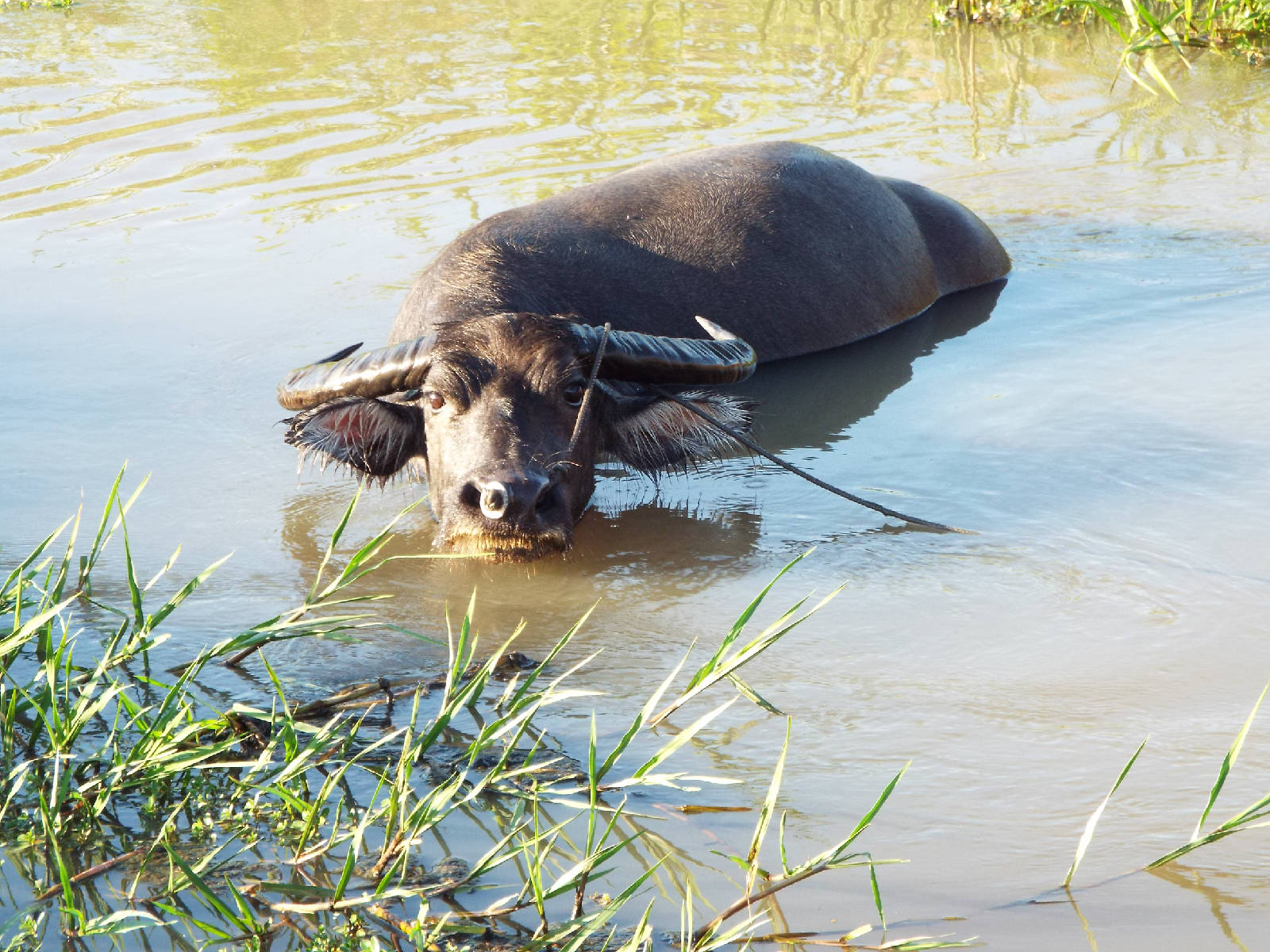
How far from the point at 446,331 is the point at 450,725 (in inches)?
70.1

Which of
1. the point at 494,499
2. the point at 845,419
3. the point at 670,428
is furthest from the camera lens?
the point at 845,419

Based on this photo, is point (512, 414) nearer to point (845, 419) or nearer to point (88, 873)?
point (845, 419)

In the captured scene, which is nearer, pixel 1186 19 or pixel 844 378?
pixel 844 378

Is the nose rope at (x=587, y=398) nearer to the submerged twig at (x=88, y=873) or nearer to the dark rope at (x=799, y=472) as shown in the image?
the dark rope at (x=799, y=472)

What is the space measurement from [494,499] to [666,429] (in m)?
0.93

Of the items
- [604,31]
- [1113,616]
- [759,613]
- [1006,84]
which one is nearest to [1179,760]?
[1113,616]

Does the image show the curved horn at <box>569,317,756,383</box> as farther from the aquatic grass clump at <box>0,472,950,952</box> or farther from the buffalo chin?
the aquatic grass clump at <box>0,472,950,952</box>

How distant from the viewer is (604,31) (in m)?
11.9

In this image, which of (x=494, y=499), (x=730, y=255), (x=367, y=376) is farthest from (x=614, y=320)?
(x=494, y=499)

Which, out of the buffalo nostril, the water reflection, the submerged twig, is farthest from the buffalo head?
the water reflection

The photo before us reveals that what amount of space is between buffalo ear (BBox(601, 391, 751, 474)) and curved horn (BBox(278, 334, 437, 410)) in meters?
0.67

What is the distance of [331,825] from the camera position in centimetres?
250

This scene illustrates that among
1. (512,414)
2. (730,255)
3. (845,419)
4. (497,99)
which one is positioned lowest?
(845,419)

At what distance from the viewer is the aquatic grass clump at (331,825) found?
6.95 feet
